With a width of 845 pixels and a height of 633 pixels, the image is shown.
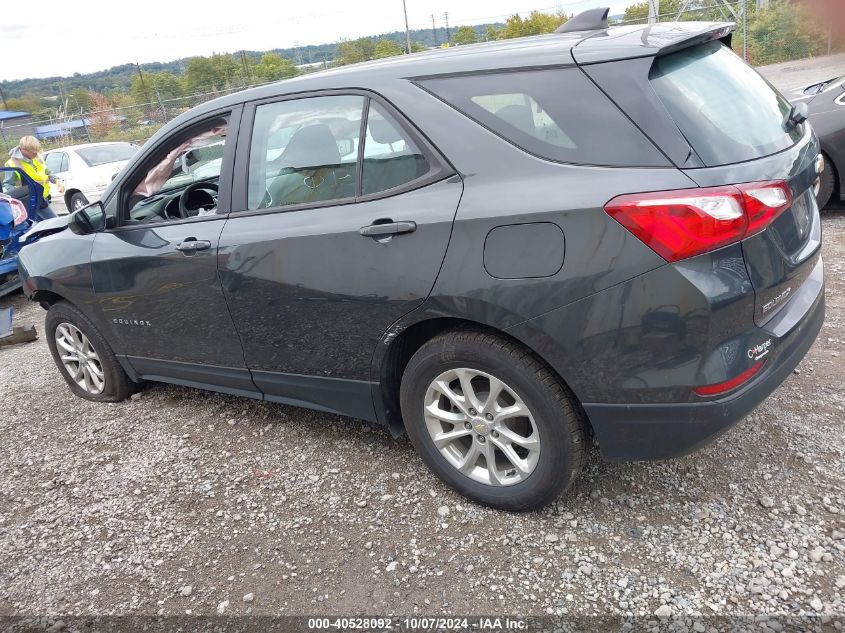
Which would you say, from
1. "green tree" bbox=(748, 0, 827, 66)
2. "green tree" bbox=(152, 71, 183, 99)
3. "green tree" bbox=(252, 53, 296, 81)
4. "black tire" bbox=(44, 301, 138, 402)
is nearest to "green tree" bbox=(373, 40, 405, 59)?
"green tree" bbox=(252, 53, 296, 81)

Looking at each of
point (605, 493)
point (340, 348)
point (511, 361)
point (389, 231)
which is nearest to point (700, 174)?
point (511, 361)

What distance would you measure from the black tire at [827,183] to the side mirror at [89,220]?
19.2 feet

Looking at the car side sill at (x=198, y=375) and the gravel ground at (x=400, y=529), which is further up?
the car side sill at (x=198, y=375)

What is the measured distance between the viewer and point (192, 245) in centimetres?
337

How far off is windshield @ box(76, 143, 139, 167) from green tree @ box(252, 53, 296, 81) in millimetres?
24168

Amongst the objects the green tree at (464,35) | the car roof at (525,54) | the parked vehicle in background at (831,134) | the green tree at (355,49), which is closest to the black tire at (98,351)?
the car roof at (525,54)

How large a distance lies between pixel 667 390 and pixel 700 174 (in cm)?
72

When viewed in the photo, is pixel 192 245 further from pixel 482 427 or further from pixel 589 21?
pixel 589 21

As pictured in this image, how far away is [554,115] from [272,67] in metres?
44.8

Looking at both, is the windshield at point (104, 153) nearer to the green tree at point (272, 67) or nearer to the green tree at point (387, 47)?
the green tree at point (387, 47)

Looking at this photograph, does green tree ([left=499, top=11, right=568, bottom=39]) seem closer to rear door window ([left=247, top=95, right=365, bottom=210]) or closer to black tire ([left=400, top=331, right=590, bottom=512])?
rear door window ([left=247, top=95, right=365, bottom=210])

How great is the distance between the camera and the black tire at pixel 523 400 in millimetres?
2535

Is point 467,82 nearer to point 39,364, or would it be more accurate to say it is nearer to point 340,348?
point 340,348

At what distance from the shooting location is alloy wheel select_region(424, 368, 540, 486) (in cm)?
268
